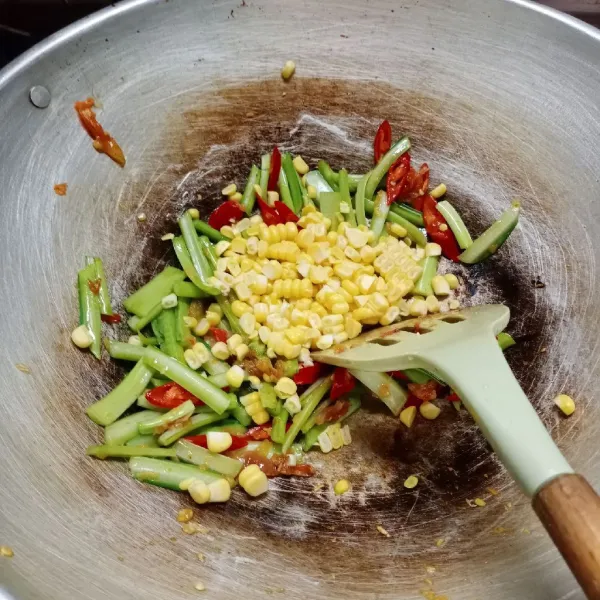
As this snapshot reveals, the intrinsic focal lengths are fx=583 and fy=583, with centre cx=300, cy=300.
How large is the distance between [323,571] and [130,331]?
0.99 meters

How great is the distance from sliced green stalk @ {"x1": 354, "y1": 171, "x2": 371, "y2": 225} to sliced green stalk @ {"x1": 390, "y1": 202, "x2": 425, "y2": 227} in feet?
0.42

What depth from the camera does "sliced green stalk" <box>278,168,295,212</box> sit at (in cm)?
218

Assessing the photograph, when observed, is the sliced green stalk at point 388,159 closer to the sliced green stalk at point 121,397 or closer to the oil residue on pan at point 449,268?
the oil residue on pan at point 449,268

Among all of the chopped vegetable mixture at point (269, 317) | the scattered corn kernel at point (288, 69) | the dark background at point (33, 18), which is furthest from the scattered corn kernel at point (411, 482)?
the dark background at point (33, 18)

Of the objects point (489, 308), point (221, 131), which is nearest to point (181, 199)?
point (221, 131)

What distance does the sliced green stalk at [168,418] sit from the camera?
71.3 inches

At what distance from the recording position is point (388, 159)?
212cm

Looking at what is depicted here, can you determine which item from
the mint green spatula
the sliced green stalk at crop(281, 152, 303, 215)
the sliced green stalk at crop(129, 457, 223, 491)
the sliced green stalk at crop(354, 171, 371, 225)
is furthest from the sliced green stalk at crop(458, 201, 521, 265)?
the sliced green stalk at crop(129, 457, 223, 491)

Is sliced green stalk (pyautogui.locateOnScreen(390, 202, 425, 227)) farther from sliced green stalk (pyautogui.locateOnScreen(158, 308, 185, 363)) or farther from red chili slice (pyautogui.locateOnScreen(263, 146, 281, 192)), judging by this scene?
sliced green stalk (pyautogui.locateOnScreen(158, 308, 185, 363))

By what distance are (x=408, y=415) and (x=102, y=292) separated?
1106mm

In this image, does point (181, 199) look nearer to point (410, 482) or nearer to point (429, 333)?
point (429, 333)

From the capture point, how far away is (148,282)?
205cm

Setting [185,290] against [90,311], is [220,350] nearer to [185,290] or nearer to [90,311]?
[185,290]

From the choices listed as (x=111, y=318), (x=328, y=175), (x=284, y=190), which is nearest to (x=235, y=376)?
(x=111, y=318)
